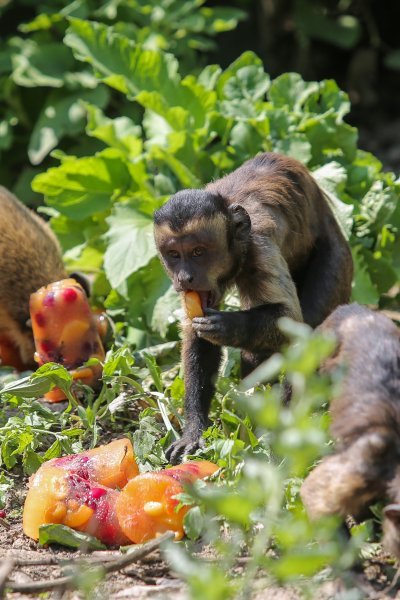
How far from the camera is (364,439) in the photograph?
13.2ft

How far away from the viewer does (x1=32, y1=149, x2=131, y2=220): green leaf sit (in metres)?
7.83

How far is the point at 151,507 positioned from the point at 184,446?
37.7 inches

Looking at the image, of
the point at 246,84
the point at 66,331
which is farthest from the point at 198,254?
the point at 246,84

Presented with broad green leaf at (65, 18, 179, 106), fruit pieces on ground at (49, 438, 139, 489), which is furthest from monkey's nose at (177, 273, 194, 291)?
broad green leaf at (65, 18, 179, 106)

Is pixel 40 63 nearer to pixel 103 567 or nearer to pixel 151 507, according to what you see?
pixel 151 507

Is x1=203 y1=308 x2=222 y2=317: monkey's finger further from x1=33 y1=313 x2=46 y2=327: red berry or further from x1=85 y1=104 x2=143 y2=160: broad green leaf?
x1=85 y1=104 x2=143 y2=160: broad green leaf

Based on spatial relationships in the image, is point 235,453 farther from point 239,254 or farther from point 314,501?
point 239,254

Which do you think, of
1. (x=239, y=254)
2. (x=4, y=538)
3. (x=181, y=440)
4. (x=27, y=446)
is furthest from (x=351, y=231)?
(x=4, y=538)

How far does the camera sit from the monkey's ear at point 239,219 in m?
5.74

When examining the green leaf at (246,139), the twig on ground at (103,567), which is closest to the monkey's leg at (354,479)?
the twig on ground at (103,567)

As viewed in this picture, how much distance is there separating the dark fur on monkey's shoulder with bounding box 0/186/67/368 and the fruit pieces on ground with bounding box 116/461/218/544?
2797mm

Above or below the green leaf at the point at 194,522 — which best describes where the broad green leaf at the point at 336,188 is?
below

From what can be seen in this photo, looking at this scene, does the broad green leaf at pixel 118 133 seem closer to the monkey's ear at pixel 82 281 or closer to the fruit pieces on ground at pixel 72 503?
the monkey's ear at pixel 82 281

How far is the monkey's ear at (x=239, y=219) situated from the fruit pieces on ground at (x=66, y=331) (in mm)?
1418
